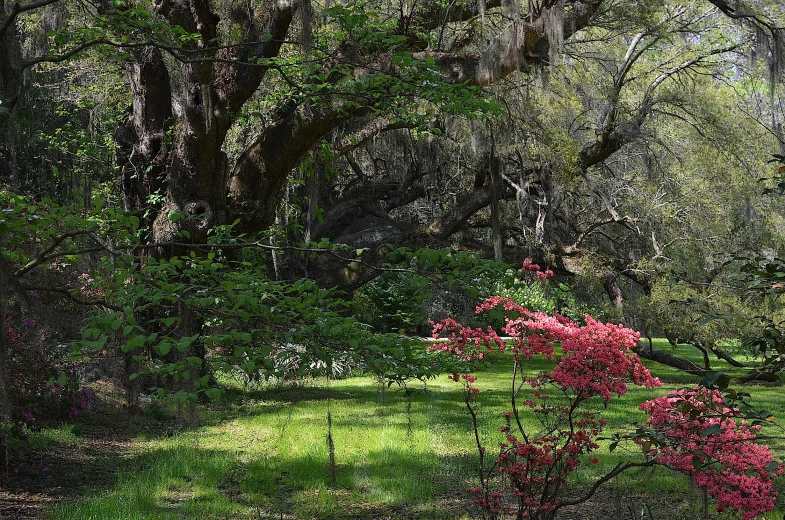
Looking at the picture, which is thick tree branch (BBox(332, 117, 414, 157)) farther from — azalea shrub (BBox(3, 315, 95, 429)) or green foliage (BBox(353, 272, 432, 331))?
green foliage (BBox(353, 272, 432, 331))

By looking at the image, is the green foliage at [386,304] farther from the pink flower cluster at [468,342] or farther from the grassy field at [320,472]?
the pink flower cluster at [468,342]

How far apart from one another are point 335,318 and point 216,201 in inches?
216

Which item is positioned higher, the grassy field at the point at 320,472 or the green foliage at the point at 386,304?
the green foliage at the point at 386,304

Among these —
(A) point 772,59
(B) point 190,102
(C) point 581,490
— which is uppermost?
(A) point 772,59

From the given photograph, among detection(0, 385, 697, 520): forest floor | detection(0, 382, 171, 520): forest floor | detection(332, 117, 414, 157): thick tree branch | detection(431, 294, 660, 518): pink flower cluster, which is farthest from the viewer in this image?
detection(332, 117, 414, 157): thick tree branch

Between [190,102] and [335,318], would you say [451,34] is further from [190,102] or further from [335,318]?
[335,318]

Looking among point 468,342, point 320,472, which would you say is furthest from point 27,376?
point 468,342

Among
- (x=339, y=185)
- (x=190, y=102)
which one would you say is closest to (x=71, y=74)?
(x=190, y=102)

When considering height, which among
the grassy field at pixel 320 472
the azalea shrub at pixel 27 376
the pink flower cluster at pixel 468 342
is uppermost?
the pink flower cluster at pixel 468 342

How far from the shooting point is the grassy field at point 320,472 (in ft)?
17.7

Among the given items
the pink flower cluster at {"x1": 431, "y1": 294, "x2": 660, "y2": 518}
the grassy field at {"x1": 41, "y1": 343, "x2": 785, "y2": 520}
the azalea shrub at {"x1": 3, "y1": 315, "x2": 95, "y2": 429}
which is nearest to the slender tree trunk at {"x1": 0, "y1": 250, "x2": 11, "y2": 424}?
the grassy field at {"x1": 41, "y1": 343, "x2": 785, "y2": 520}

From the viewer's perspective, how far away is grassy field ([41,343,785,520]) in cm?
540

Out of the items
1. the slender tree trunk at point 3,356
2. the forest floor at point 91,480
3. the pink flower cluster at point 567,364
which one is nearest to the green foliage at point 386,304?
the forest floor at point 91,480

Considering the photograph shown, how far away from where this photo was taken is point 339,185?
17375 millimetres
